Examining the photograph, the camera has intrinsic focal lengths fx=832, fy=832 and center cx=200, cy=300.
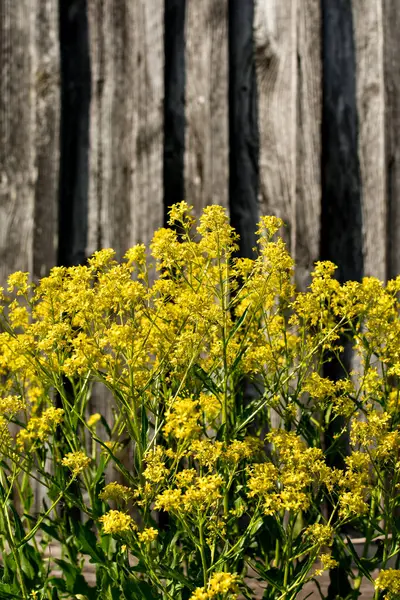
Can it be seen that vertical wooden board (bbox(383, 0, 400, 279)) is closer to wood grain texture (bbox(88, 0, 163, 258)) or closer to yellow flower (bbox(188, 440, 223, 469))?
wood grain texture (bbox(88, 0, 163, 258))

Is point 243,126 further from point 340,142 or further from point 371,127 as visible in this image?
point 371,127

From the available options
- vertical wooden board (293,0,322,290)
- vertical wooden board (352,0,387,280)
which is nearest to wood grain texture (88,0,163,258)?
vertical wooden board (293,0,322,290)

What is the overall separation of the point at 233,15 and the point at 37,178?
0.93m

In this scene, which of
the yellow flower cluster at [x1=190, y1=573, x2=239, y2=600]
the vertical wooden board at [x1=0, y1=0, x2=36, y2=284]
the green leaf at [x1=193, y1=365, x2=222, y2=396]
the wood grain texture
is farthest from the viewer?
the vertical wooden board at [x1=0, y1=0, x2=36, y2=284]

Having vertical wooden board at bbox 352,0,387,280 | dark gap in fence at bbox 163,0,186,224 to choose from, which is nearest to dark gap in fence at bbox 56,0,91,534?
dark gap in fence at bbox 163,0,186,224

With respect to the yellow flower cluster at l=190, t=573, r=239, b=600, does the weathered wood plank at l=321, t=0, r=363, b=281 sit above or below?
above

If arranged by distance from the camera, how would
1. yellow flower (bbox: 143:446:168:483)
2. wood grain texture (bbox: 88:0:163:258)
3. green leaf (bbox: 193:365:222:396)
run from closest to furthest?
1. yellow flower (bbox: 143:446:168:483)
2. green leaf (bbox: 193:365:222:396)
3. wood grain texture (bbox: 88:0:163:258)

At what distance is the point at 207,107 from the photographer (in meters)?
2.97

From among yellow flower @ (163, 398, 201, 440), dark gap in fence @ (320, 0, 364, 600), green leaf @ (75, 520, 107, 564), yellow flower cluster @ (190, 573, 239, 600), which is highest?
dark gap in fence @ (320, 0, 364, 600)

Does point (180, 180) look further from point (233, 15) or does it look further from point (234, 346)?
point (234, 346)

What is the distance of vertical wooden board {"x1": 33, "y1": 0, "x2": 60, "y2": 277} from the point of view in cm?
303

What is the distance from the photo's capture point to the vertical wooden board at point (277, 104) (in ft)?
9.56

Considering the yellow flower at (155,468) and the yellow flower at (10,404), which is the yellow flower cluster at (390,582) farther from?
the yellow flower at (10,404)

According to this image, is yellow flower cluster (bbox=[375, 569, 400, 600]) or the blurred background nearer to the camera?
yellow flower cluster (bbox=[375, 569, 400, 600])
